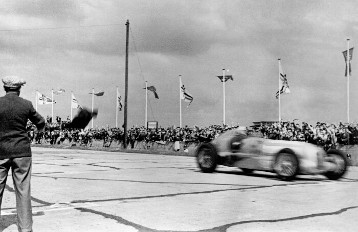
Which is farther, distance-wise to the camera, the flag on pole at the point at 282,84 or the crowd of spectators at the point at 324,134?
the flag on pole at the point at 282,84

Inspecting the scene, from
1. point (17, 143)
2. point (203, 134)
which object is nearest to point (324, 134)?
point (203, 134)

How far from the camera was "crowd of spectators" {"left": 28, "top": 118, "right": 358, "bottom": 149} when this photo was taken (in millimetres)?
19828

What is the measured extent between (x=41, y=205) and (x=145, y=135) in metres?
25.6

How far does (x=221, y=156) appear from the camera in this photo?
12.0 metres

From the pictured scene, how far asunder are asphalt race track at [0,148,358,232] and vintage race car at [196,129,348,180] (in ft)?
1.71

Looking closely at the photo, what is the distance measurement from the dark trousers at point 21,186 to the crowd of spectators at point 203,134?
2.08 ft

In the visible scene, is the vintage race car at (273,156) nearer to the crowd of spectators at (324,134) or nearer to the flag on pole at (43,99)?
the crowd of spectators at (324,134)

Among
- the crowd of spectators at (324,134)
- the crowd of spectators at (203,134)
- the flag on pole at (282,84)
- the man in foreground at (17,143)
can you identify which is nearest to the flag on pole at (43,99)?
the crowd of spectators at (203,134)

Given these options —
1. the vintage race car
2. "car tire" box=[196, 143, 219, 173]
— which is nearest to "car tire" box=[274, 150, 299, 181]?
the vintage race car

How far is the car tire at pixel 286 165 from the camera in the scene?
1052 centimetres

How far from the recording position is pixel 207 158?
12.2 metres

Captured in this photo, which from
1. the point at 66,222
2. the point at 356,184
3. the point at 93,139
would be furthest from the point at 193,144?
the point at 66,222

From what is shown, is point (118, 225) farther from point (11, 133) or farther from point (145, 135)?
point (145, 135)

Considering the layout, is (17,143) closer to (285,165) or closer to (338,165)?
(285,165)
